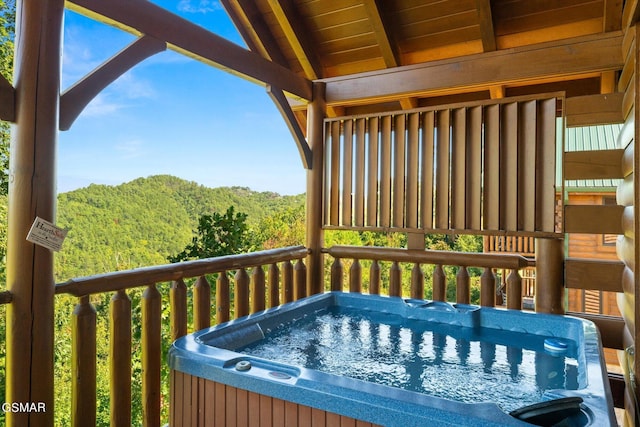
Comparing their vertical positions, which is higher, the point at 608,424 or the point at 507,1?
the point at 507,1

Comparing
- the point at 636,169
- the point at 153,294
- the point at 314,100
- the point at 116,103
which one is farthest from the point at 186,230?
the point at 636,169

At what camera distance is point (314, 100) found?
3.75 m

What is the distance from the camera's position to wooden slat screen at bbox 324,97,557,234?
290cm

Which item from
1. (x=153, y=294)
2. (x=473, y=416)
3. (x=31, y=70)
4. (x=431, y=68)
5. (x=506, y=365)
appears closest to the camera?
(x=473, y=416)

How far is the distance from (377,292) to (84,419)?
2.16 metres

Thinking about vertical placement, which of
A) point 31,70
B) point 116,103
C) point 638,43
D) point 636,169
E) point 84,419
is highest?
point 116,103

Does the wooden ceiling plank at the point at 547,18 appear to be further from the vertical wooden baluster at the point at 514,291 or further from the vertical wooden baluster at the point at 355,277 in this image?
the vertical wooden baluster at the point at 355,277

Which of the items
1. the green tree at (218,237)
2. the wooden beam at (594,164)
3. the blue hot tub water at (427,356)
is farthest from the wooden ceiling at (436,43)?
the green tree at (218,237)

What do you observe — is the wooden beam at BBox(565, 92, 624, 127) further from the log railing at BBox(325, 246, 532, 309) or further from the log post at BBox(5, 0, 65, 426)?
the log post at BBox(5, 0, 65, 426)

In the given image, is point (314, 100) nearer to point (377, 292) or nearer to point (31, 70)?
point (377, 292)

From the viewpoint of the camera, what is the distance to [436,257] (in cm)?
321

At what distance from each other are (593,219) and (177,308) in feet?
8.36

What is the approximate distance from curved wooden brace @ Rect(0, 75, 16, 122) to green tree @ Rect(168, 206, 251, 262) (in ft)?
17.3

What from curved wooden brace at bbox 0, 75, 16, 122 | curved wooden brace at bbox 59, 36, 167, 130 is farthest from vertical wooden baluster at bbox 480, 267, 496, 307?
curved wooden brace at bbox 0, 75, 16, 122
